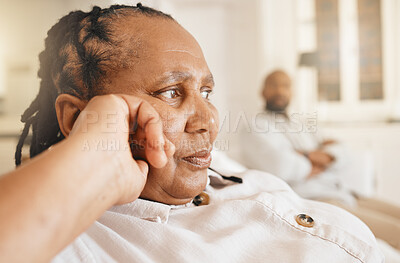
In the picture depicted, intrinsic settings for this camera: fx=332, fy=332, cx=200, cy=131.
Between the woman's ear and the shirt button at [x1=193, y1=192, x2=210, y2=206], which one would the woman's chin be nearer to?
the shirt button at [x1=193, y1=192, x2=210, y2=206]

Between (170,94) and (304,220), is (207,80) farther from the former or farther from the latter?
(304,220)

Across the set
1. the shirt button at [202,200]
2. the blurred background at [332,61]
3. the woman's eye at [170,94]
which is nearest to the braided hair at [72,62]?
the woman's eye at [170,94]

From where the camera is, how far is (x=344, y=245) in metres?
0.68

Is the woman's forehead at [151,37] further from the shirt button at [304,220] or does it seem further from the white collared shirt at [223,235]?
the shirt button at [304,220]

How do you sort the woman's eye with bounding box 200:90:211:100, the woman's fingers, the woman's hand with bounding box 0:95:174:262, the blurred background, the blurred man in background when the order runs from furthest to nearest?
the blurred background → the blurred man in background → the woman's eye with bounding box 200:90:211:100 → the woman's fingers → the woman's hand with bounding box 0:95:174:262

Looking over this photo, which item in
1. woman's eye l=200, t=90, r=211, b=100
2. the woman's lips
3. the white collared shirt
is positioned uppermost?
woman's eye l=200, t=90, r=211, b=100

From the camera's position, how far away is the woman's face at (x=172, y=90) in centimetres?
66

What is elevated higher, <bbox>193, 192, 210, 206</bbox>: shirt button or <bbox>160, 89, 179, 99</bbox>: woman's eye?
<bbox>160, 89, 179, 99</bbox>: woman's eye

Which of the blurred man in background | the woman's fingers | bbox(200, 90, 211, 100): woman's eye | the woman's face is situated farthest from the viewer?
the blurred man in background

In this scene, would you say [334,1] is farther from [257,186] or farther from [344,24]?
[257,186]

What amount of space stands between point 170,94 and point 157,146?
0.19 metres

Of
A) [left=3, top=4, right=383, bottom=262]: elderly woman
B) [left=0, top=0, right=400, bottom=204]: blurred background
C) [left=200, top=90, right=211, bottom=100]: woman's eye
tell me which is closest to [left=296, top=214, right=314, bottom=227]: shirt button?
[left=3, top=4, right=383, bottom=262]: elderly woman

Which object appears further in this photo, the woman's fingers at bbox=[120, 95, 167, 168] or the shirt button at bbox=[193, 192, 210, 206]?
the shirt button at bbox=[193, 192, 210, 206]

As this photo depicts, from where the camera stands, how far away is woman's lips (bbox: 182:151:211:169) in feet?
2.32
